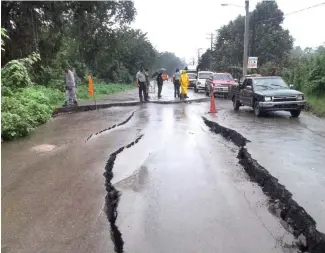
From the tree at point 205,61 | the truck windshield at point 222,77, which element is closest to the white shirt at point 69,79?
the truck windshield at point 222,77

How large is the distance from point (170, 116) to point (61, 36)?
10.9m

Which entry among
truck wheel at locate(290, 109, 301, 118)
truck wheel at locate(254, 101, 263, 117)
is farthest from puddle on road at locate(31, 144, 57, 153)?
truck wheel at locate(290, 109, 301, 118)

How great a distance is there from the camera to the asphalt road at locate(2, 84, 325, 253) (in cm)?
425

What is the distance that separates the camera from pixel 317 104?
17.8 metres

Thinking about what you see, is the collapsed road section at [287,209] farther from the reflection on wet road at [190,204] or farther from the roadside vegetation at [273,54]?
the roadside vegetation at [273,54]

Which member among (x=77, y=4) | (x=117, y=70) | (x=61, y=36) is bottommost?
(x=117, y=70)

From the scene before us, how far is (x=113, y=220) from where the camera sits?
4828 mm

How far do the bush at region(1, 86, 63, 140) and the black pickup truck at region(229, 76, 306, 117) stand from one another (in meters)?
7.68

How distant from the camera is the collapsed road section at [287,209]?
4.19 m

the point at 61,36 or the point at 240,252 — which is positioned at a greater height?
the point at 61,36

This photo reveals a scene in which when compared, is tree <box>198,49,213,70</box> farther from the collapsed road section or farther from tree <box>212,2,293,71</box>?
the collapsed road section

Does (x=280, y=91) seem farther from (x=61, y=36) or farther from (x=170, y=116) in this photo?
(x=61, y=36)

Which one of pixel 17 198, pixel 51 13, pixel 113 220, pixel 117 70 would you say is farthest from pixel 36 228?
pixel 117 70

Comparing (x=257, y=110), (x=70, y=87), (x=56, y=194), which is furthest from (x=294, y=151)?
(x=70, y=87)
